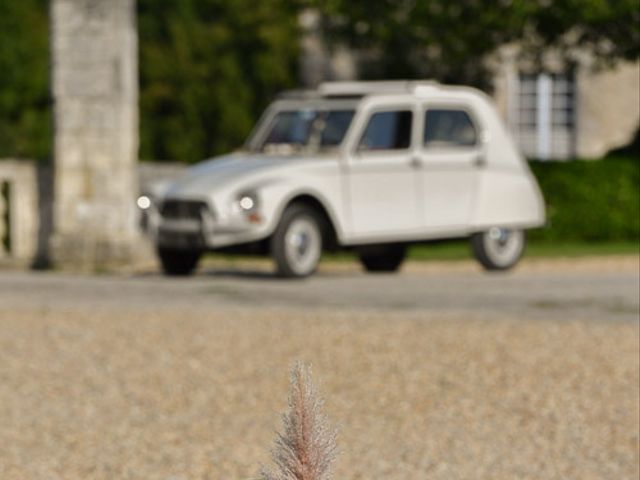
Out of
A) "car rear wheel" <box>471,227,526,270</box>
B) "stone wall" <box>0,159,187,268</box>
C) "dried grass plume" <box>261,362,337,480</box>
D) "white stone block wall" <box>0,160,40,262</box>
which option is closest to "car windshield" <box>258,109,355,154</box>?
"car rear wheel" <box>471,227,526,270</box>

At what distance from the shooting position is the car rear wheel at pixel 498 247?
1546 centimetres

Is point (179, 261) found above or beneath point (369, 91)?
beneath

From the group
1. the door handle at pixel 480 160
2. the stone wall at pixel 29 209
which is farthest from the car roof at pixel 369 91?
the stone wall at pixel 29 209

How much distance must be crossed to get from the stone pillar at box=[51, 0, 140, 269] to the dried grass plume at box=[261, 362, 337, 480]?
14773 mm

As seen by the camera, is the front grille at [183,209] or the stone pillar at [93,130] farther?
the stone pillar at [93,130]

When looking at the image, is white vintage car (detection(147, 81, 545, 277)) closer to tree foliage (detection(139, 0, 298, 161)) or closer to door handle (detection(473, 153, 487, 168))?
door handle (detection(473, 153, 487, 168))

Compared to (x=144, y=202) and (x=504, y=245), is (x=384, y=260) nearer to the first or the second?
(x=504, y=245)

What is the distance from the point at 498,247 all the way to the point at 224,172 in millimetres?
3065

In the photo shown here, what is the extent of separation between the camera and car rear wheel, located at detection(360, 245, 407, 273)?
1602 centimetres

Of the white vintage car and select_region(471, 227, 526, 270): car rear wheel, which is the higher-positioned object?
the white vintage car

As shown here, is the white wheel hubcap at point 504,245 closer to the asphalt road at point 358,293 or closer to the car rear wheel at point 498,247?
the car rear wheel at point 498,247

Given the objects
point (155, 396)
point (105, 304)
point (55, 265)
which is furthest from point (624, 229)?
point (155, 396)

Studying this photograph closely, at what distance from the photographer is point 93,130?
17.4m

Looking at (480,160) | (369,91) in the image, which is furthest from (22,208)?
(480,160)
